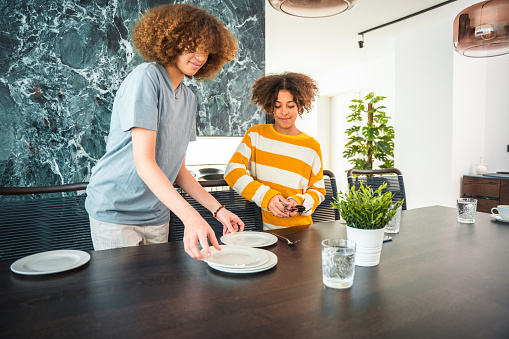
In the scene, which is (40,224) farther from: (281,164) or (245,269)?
(281,164)

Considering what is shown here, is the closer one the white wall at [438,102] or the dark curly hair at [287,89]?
the dark curly hair at [287,89]

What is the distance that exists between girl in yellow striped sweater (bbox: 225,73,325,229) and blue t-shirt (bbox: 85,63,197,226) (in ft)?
1.45

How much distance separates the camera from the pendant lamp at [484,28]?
1.53 m

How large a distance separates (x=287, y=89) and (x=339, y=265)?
126 centimetres

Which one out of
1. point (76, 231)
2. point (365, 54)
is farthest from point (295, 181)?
point (365, 54)

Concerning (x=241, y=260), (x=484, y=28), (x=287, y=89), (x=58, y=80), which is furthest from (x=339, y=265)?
(x=58, y=80)

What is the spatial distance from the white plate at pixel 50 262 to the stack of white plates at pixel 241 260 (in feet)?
1.19

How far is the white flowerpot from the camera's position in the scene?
971 millimetres

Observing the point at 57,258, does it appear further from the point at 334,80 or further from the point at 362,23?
the point at 334,80

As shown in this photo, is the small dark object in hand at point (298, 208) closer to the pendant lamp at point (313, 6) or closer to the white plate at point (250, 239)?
the white plate at point (250, 239)

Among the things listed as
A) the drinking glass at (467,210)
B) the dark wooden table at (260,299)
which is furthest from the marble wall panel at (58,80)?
the drinking glass at (467,210)

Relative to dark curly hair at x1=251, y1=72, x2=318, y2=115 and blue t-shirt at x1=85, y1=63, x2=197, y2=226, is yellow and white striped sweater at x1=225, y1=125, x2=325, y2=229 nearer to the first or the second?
dark curly hair at x1=251, y1=72, x2=318, y2=115

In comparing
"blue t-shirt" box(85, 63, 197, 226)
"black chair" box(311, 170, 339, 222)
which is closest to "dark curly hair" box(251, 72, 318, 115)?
"black chair" box(311, 170, 339, 222)

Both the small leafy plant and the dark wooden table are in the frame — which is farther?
the small leafy plant
